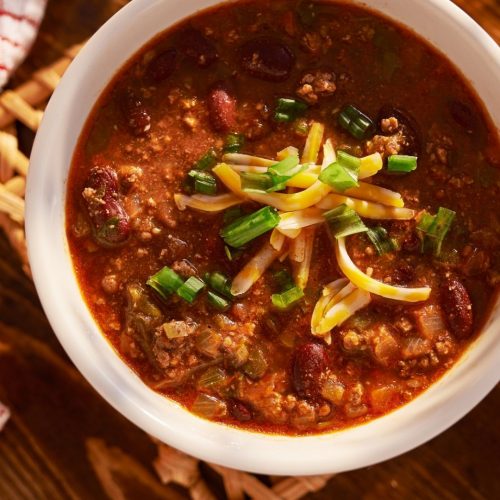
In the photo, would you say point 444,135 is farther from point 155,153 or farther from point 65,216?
point 65,216

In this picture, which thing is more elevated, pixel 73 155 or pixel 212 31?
pixel 212 31

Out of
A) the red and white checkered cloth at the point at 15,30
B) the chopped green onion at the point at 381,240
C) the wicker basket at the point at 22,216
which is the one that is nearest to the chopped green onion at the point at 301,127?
the chopped green onion at the point at 381,240

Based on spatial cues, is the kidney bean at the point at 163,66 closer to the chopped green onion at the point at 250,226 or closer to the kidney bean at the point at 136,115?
the kidney bean at the point at 136,115

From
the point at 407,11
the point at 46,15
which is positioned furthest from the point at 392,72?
the point at 46,15

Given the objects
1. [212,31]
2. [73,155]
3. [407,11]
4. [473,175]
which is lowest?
[73,155]

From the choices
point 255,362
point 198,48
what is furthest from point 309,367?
point 198,48

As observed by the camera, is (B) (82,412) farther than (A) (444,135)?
Yes

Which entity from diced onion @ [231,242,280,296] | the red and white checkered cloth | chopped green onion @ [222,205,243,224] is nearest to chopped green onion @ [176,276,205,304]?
diced onion @ [231,242,280,296]
